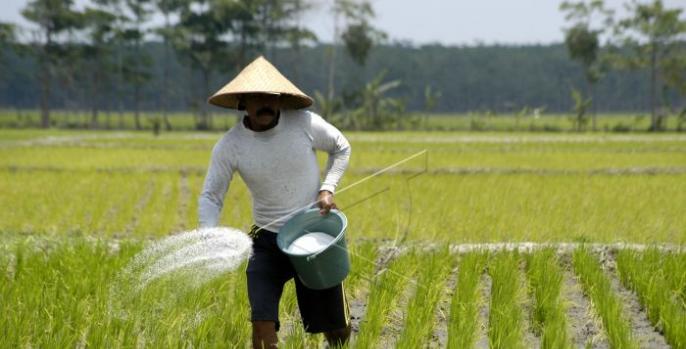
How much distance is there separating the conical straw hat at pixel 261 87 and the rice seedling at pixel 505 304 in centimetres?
108

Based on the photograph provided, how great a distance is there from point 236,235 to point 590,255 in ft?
7.45

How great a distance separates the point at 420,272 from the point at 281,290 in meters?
1.34

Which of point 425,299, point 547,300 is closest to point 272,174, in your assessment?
point 425,299

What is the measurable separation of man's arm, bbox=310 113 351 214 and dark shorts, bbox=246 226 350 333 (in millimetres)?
245

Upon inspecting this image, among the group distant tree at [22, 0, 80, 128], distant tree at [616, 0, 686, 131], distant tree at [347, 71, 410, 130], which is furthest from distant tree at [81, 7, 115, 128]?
distant tree at [616, 0, 686, 131]

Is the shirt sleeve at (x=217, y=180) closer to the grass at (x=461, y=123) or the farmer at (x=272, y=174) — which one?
the farmer at (x=272, y=174)

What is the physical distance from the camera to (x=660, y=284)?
10.8 ft

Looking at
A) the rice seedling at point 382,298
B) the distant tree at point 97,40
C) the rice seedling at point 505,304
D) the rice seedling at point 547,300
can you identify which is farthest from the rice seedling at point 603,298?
the distant tree at point 97,40

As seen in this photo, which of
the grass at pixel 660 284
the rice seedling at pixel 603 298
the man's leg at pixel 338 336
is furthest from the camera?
the grass at pixel 660 284

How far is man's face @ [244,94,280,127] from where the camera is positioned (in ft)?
7.74

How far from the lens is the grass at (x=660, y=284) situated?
284cm

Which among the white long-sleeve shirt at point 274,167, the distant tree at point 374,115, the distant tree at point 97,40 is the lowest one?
the distant tree at point 374,115

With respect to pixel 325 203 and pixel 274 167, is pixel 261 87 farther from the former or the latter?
pixel 325 203

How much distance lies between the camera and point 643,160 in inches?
440
